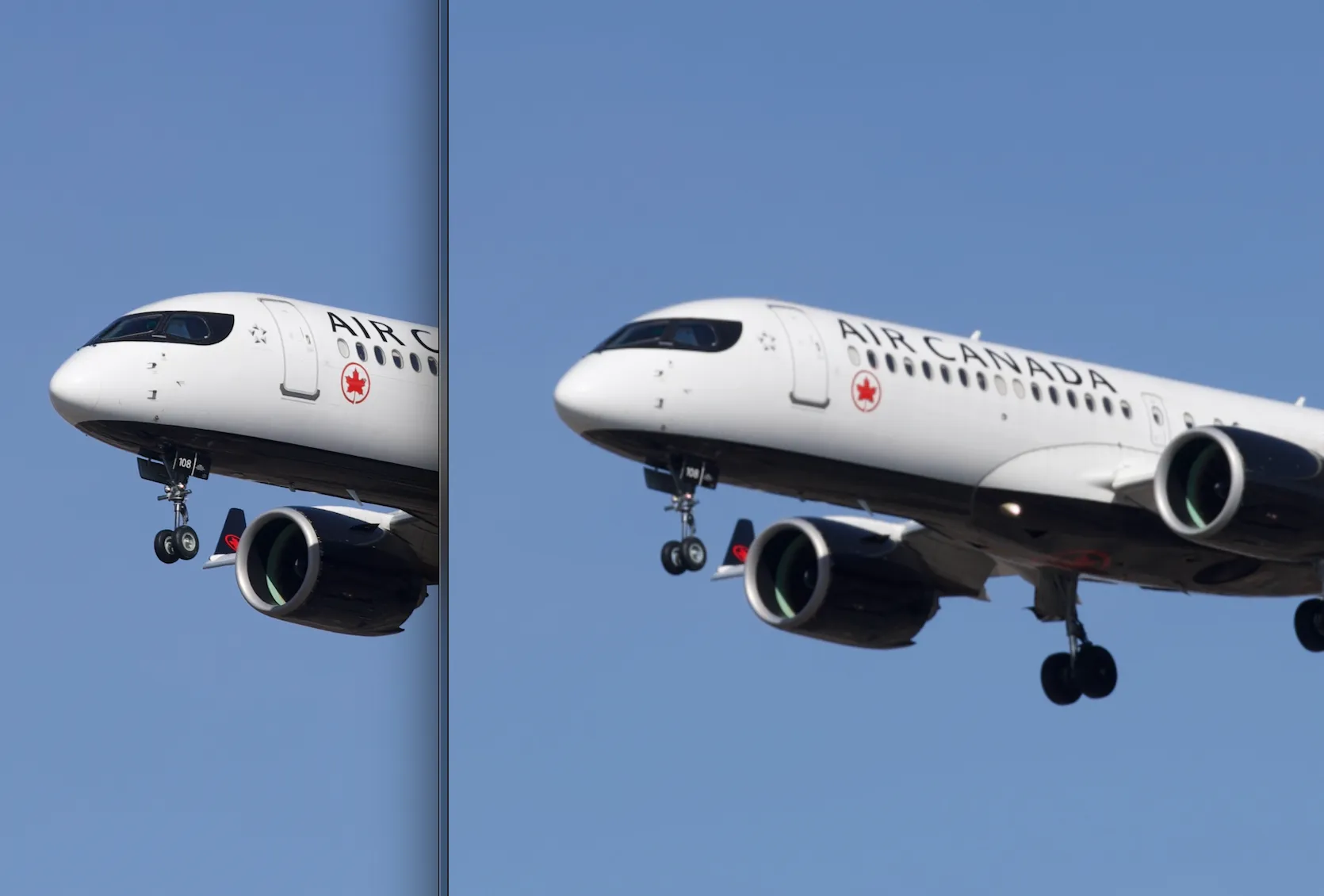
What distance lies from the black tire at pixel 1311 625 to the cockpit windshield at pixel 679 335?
7.38ft

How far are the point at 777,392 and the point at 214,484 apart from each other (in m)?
2.12

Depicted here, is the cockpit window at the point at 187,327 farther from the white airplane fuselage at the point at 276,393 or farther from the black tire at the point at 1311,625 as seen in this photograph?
the black tire at the point at 1311,625

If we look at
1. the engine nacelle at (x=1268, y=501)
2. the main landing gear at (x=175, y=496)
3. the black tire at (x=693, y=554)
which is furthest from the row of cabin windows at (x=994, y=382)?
the main landing gear at (x=175, y=496)

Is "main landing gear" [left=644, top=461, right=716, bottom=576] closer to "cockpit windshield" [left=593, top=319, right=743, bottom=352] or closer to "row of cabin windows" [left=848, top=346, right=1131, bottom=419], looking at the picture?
"cockpit windshield" [left=593, top=319, right=743, bottom=352]

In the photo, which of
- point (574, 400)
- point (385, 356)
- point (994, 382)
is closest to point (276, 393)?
point (385, 356)

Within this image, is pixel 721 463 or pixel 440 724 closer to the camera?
pixel 440 724

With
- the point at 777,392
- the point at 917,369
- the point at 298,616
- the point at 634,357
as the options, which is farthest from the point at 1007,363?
the point at 298,616

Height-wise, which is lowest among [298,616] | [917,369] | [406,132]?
[298,616]

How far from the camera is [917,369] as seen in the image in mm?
7031

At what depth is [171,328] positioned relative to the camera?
6.94 meters

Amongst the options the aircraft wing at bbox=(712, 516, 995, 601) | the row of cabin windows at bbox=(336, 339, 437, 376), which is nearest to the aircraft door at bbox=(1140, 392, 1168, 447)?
the aircraft wing at bbox=(712, 516, 995, 601)

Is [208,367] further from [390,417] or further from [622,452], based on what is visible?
[622,452]

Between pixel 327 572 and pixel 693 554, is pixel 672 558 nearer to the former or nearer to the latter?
pixel 693 554

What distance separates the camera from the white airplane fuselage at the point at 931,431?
682cm
